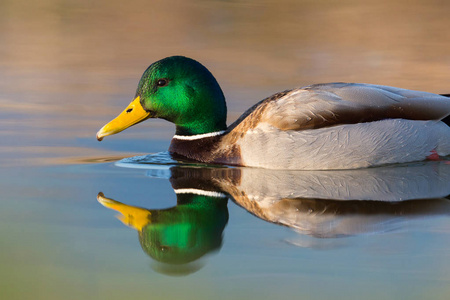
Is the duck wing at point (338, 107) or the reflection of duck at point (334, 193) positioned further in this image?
the duck wing at point (338, 107)

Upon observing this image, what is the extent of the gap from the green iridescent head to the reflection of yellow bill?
157 centimetres

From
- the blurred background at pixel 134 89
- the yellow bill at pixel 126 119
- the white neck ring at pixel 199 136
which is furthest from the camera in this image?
the white neck ring at pixel 199 136

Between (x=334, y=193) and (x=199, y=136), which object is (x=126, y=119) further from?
(x=334, y=193)

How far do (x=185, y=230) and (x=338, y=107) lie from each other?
2.57 meters

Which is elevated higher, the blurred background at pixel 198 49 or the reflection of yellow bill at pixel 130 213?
the blurred background at pixel 198 49

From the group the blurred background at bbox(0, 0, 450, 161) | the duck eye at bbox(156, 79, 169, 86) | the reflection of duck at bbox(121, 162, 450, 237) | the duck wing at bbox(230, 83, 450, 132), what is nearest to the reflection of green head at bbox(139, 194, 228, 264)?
the reflection of duck at bbox(121, 162, 450, 237)

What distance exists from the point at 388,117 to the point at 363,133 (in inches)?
12.6

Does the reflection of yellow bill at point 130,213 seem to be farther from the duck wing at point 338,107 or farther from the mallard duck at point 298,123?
the duck wing at point 338,107

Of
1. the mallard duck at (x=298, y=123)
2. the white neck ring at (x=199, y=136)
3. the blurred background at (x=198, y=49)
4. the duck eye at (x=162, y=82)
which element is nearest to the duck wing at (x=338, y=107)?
the mallard duck at (x=298, y=123)

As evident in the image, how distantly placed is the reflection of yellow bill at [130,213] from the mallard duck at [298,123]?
1.56 meters

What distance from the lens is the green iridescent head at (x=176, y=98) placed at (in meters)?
7.22

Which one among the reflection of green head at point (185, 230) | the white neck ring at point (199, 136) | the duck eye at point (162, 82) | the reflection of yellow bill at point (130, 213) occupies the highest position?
the duck eye at point (162, 82)

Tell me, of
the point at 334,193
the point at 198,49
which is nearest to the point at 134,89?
the point at 198,49

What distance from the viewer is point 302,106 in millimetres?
6961
